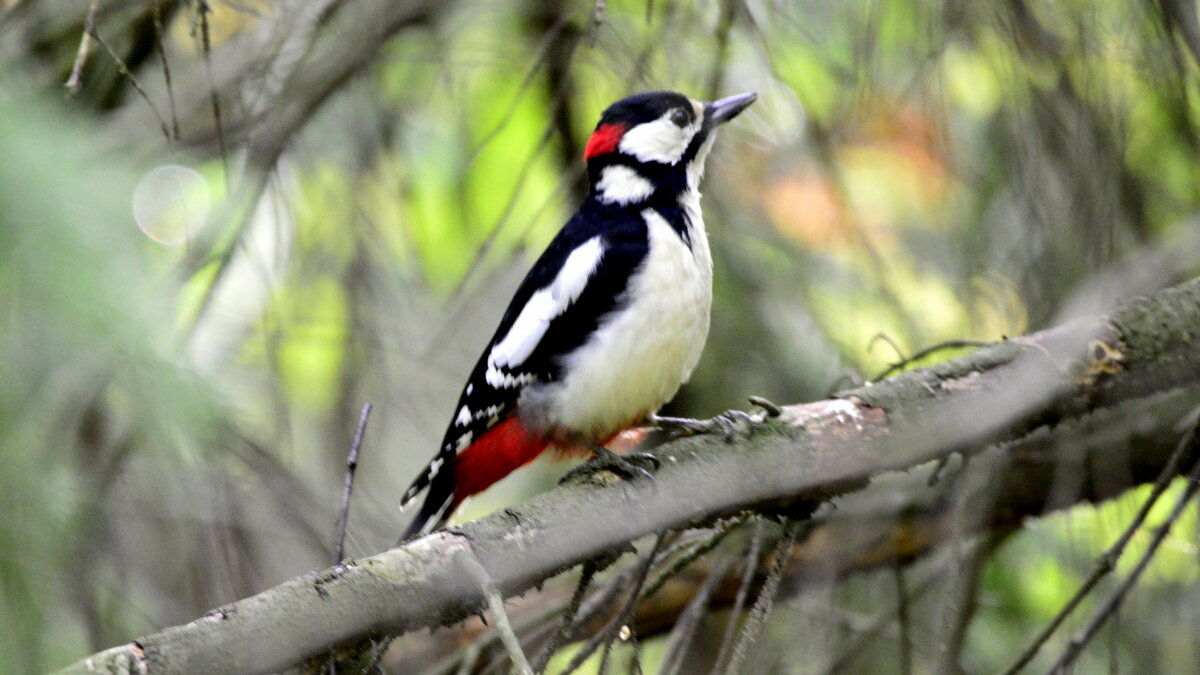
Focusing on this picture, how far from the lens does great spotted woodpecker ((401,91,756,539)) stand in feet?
7.62

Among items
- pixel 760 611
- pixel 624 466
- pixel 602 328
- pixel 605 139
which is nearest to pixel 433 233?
pixel 605 139

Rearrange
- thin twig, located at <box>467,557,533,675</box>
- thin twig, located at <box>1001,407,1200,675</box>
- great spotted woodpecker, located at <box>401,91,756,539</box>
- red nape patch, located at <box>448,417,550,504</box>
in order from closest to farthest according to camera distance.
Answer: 1. thin twig, located at <box>467,557,533,675</box>
2. thin twig, located at <box>1001,407,1200,675</box>
3. great spotted woodpecker, located at <box>401,91,756,539</box>
4. red nape patch, located at <box>448,417,550,504</box>

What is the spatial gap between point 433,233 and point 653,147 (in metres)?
1.15

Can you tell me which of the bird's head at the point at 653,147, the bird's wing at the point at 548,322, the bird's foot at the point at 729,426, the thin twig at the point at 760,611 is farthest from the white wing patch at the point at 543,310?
the thin twig at the point at 760,611

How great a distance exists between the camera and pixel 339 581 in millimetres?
1442

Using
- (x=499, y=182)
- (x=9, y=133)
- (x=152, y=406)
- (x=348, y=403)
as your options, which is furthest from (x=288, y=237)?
(x=9, y=133)

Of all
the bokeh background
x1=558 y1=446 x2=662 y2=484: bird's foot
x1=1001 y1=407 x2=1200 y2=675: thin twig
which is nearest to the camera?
the bokeh background

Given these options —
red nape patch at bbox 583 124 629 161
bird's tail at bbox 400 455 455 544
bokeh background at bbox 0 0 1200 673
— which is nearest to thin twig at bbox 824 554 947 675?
bokeh background at bbox 0 0 1200 673

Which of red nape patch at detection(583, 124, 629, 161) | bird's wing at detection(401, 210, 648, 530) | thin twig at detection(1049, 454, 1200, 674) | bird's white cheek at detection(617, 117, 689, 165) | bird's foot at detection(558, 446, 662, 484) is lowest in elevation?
thin twig at detection(1049, 454, 1200, 674)

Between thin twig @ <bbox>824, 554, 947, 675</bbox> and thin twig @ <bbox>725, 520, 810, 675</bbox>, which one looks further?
thin twig @ <bbox>824, 554, 947, 675</bbox>

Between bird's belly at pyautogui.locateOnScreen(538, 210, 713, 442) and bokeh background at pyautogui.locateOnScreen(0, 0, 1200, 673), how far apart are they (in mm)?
269

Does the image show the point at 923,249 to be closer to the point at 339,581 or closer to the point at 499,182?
the point at 499,182

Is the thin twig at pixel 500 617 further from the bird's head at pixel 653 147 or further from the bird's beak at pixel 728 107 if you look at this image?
the bird's beak at pixel 728 107

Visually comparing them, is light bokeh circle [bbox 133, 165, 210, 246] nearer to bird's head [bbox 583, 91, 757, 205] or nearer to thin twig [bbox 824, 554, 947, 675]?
bird's head [bbox 583, 91, 757, 205]
